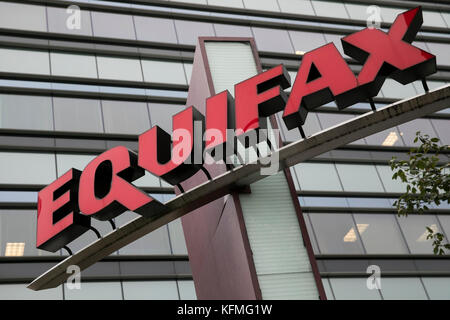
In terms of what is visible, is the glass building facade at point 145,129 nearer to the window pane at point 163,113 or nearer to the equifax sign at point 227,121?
the window pane at point 163,113

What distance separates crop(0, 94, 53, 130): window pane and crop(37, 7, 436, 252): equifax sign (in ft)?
33.6

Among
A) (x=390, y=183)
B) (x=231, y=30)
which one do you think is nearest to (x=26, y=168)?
(x=231, y=30)

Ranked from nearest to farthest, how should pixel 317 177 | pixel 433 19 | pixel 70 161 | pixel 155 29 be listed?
pixel 70 161
pixel 317 177
pixel 155 29
pixel 433 19

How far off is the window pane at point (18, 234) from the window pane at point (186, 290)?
455 cm

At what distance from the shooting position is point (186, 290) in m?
20.2

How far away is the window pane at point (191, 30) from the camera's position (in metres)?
28.9

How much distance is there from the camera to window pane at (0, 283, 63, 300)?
60.7ft

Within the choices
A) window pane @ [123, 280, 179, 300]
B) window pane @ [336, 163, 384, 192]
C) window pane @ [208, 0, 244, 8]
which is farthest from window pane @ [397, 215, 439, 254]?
window pane @ [208, 0, 244, 8]

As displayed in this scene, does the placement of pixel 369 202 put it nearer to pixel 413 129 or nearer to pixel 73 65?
pixel 413 129

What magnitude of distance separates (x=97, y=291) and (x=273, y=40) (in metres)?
17.1

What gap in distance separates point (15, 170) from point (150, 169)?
11244mm

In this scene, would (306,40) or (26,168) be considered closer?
(26,168)

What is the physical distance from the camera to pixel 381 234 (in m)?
23.5

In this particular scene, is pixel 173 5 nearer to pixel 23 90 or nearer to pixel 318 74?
pixel 23 90
